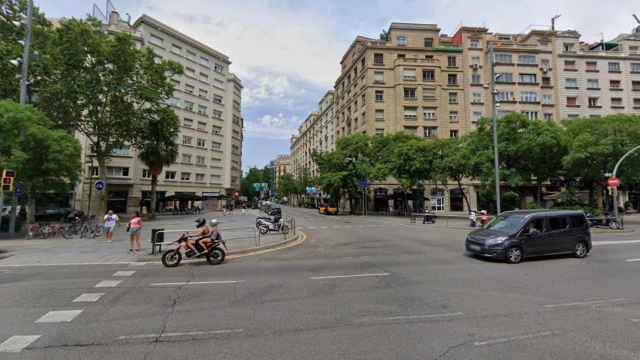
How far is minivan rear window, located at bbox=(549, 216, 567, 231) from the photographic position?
1087 centimetres

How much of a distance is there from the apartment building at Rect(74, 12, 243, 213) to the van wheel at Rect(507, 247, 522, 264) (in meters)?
39.4

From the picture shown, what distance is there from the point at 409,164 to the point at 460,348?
3176cm

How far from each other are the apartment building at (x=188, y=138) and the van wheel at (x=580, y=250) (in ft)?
133

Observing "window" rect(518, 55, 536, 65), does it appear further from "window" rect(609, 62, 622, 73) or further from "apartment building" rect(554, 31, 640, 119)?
"window" rect(609, 62, 622, 73)

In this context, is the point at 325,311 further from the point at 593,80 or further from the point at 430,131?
the point at 593,80

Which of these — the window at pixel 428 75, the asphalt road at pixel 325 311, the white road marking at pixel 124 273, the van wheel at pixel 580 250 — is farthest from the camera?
the window at pixel 428 75

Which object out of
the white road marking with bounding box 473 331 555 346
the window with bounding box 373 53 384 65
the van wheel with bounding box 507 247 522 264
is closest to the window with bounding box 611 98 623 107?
the window with bounding box 373 53 384 65

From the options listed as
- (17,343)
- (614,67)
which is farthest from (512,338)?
(614,67)

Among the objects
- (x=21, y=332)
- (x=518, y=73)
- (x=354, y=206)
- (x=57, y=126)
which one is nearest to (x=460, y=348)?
(x=21, y=332)

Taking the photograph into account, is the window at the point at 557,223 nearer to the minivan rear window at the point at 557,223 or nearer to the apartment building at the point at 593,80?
the minivan rear window at the point at 557,223

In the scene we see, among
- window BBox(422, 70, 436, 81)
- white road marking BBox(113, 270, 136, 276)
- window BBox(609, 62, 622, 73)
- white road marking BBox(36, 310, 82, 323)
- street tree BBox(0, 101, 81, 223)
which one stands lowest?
white road marking BBox(113, 270, 136, 276)

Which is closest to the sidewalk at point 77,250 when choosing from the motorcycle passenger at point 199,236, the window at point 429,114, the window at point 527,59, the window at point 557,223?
the motorcycle passenger at point 199,236

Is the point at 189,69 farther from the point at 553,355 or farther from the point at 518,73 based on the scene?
the point at 553,355

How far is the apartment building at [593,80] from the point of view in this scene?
158 feet
